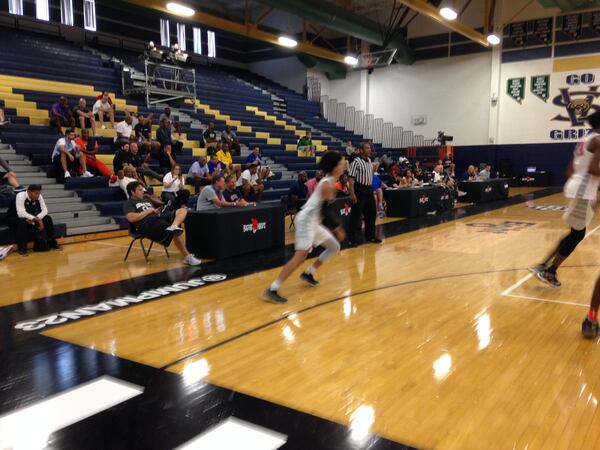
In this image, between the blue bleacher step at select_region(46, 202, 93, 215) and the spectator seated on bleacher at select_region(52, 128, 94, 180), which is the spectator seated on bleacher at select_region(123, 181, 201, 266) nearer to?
the blue bleacher step at select_region(46, 202, 93, 215)

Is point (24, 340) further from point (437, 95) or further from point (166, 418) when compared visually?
point (437, 95)

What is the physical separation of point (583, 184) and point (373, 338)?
219 centimetres

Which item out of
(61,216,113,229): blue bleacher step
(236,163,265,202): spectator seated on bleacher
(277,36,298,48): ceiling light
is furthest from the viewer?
(277,36,298,48): ceiling light

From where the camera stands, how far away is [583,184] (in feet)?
13.5

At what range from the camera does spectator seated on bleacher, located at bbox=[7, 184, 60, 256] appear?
7.16 m

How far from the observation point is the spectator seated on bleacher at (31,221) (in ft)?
23.5

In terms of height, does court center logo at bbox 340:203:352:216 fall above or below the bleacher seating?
below

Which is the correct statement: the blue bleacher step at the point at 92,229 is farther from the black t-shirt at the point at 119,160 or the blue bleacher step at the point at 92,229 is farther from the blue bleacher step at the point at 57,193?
the black t-shirt at the point at 119,160

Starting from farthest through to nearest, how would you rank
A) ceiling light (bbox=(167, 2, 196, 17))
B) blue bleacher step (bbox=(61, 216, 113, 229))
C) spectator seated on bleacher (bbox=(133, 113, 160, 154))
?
ceiling light (bbox=(167, 2, 196, 17)) → spectator seated on bleacher (bbox=(133, 113, 160, 154)) → blue bleacher step (bbox=(61, 216, 113, 229))

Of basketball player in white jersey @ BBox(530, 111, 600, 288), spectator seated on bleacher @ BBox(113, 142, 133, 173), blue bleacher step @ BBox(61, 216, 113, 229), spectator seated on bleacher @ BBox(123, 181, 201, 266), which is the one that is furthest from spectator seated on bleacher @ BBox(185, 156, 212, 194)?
basketball player in white jersey @ BBox(530, 111, 600, 288)

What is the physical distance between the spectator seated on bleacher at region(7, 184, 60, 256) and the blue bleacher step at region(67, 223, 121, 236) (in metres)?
0.74

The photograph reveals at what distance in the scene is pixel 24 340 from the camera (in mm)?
3707

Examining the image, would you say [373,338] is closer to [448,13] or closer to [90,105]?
[90,105]

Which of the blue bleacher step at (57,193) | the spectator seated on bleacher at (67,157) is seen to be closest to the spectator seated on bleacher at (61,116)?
the spectator seated on bleacher at (67,157)
